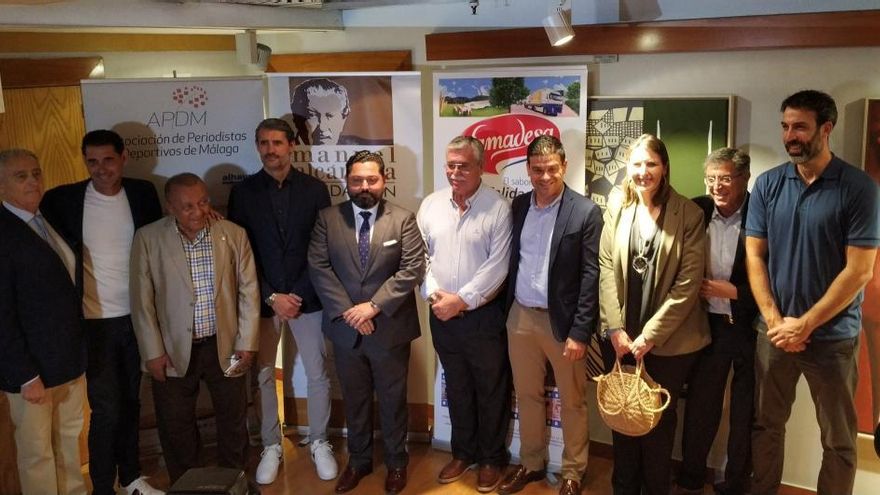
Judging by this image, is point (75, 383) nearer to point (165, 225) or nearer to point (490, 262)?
point (165, 225)

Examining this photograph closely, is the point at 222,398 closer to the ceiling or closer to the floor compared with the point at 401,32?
closer to the floor

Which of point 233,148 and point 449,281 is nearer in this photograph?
point 449,281

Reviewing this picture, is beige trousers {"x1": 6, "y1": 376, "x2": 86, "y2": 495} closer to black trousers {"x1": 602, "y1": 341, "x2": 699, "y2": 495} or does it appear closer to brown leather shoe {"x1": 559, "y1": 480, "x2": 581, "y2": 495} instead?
brown leather shoe {"x1": 559, "y1": 480, "x2": 581, "y2": 495}

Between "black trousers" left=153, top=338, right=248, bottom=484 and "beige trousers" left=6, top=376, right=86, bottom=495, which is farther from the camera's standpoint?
"black trousers" left=153, top=338, right=248, bottom=484

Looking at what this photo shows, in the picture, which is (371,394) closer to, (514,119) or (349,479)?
(349,479)

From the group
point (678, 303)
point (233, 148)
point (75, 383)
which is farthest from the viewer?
point (233, 148)

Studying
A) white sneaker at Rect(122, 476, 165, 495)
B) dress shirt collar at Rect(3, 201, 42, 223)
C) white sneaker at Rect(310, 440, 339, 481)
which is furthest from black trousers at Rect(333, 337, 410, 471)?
dress shirt collar at Rect(3, 201, 42, 223)

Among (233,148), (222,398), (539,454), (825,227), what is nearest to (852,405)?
(825,227)

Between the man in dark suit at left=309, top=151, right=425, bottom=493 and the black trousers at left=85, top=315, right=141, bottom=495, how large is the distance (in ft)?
2.96

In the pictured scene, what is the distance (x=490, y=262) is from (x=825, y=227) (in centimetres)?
136

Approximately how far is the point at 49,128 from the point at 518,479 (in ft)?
10.6

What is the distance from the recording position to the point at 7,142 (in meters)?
4.23

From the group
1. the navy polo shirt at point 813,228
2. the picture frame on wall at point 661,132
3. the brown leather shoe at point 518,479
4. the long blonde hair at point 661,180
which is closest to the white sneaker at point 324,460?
the brown leather shoe at point 518,479

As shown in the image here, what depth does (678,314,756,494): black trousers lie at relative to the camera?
327cm
